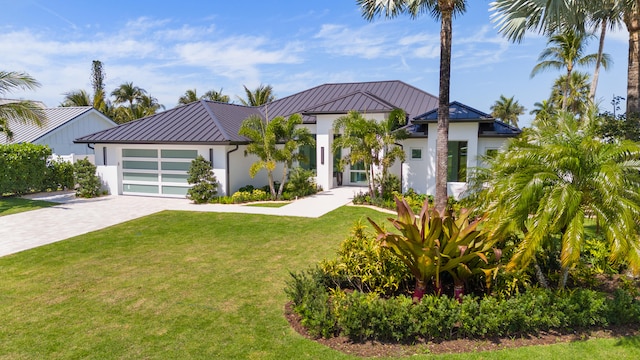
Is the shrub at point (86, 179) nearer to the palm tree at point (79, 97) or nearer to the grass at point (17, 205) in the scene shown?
the grass at point (17, 205)

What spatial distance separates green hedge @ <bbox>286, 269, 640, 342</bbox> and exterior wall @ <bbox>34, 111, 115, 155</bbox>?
90.1 ft

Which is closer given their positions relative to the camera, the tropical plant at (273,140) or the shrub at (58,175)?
the tropical plant at (273,140)

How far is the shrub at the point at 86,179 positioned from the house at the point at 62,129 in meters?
7.74

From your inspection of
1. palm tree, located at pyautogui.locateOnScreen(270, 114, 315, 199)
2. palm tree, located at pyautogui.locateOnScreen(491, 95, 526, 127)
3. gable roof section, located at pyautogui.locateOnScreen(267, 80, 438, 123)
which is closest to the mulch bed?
palm tree, located at pyautogui.locateOnScreen(270, 114, 315, 199)

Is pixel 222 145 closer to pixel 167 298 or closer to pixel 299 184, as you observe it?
pixel 299 184

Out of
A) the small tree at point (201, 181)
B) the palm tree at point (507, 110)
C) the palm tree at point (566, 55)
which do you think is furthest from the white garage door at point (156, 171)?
the palm tree at point (507, 110)

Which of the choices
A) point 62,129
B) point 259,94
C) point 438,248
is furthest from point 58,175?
point 438,248

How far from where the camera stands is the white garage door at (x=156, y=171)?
742 inches

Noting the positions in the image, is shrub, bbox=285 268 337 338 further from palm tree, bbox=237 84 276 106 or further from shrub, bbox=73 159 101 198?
palm tree, bbox=237 84 276 106

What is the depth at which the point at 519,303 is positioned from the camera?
5641 mm

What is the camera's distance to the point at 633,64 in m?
10.5

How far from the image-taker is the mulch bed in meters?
5.27

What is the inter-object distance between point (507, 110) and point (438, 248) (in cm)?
6442

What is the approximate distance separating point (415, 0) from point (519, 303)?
30.1 feet
